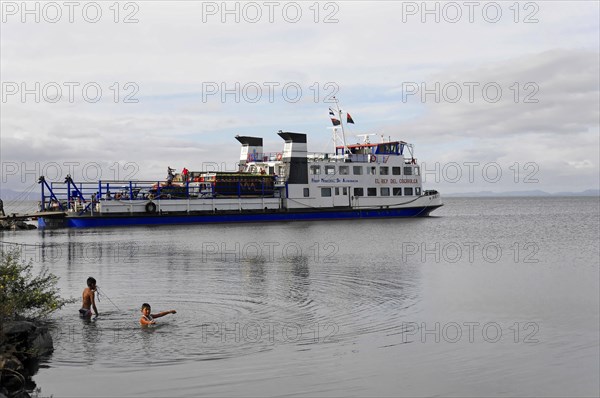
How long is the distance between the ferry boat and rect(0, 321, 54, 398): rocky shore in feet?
138

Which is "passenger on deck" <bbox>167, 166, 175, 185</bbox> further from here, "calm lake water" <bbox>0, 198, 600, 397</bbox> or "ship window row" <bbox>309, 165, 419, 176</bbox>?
"calm lake water" <bbox>0, 198, 600, 397</bbox>

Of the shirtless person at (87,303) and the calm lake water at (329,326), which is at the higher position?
the shirtless person at (87,303)

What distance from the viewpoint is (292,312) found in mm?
17406

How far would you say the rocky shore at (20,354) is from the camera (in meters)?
10.3

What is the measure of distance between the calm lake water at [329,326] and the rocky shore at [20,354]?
1.04 feet

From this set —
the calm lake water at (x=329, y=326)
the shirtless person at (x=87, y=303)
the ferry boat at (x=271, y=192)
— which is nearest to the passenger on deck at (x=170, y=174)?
the ferry boat at (x=271, y=192)

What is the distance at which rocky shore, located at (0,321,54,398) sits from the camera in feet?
33.7

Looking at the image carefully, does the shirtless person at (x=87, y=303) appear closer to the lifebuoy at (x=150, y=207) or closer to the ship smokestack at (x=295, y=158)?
the lifebuoy at (x=150, y=207)

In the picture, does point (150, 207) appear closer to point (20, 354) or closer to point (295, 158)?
point (295, 158)

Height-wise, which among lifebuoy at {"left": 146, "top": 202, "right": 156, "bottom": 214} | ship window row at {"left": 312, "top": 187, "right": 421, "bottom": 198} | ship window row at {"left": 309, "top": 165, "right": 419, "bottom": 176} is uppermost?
ship window row at {"left": 309, "top": 165, "right": 419, "bottom": 176}

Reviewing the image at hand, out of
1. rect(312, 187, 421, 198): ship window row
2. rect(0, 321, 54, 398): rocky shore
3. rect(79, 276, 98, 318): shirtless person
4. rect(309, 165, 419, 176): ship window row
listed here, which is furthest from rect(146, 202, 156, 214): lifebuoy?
rect(0, 321, 54, 398): rocky shore

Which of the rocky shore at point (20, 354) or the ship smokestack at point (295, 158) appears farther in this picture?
the ship smokestack at point (295, 158)

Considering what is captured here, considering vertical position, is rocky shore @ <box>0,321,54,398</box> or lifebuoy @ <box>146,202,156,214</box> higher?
lifebuoy @ <box>146,202,156,214</box>

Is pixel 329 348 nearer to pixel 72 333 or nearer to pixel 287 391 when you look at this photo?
pixel 287 391
